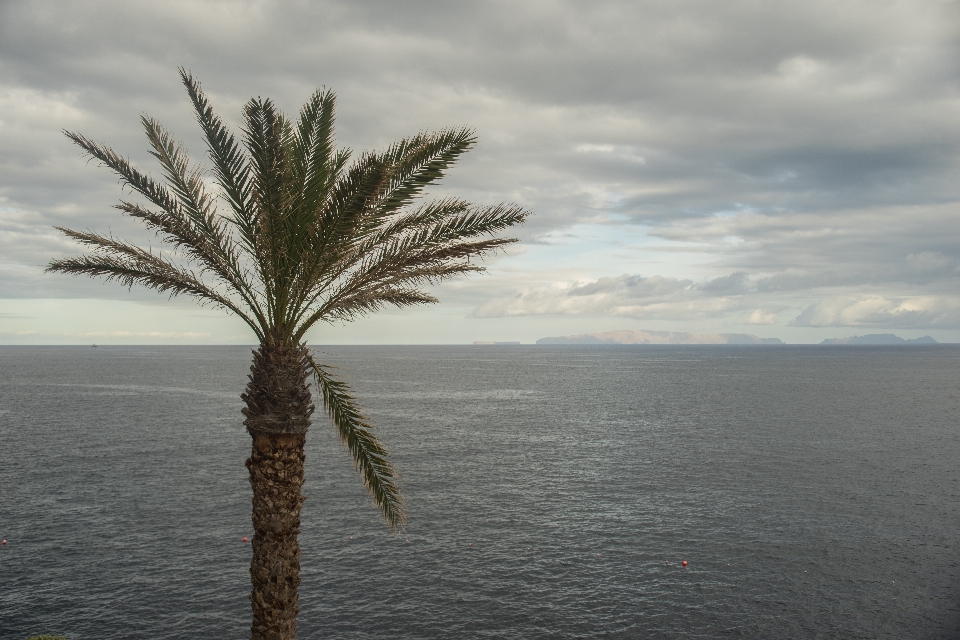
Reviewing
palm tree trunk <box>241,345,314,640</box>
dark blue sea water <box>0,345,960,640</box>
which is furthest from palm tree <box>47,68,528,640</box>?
dark blue sea water <box>0,345,960,640</box>

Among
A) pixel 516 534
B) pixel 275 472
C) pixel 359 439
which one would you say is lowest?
pixel 516 534

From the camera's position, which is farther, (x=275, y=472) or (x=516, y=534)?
(x=516, y=534)

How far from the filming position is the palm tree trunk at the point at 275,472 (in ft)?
54.4

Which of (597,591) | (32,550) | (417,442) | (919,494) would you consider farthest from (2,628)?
(919,494)

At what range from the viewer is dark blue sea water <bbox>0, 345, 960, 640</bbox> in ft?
115

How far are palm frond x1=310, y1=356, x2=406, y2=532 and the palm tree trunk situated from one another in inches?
30.3

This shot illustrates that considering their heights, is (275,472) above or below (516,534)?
above

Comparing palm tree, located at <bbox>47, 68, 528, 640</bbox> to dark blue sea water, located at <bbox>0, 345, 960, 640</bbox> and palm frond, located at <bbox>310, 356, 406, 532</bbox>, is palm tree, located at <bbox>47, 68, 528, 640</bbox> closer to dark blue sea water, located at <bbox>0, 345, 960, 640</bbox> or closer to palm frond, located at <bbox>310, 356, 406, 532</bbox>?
palm frond, located at <bbox>310, 356, 406, 532</bbox>

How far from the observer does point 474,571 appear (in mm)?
40531

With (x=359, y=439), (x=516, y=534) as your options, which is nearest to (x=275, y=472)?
(x=359, y=439)

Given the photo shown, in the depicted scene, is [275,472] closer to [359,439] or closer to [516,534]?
[359,439]

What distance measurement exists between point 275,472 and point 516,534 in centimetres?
3352

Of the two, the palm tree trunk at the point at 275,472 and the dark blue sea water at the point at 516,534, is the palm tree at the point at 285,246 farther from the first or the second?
the dark blue sea water at the point at 516,534

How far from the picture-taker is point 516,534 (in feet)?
155
